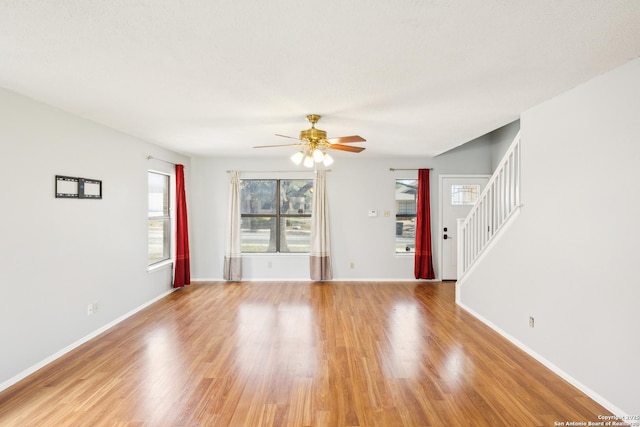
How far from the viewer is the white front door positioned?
605 centimetres

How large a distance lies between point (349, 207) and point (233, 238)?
7.38 ft

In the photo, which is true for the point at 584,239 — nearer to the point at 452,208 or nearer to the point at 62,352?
the point at 452,208

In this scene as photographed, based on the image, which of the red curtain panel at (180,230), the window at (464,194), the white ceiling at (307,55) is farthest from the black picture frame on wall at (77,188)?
the window at (464,194)

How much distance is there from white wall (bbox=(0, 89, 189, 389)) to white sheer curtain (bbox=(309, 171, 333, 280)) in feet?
9.48

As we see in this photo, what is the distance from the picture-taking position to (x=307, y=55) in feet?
6.57

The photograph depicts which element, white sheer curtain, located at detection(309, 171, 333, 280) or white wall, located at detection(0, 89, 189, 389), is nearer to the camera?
white wall, located at detection(0, 89, 189, 389)

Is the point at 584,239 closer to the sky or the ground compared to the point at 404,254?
closer to the sky

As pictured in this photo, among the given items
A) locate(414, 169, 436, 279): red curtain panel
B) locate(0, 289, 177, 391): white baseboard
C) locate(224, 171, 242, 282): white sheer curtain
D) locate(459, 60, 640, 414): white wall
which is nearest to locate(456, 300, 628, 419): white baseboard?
locate(459, 60, 640, 414): white wall

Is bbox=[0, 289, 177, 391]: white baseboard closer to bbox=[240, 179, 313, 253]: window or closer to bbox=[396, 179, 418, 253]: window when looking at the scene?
bbox=[240, 179, 313, 253]: window

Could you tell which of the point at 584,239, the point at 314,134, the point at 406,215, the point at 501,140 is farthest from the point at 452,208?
the point at 314,134

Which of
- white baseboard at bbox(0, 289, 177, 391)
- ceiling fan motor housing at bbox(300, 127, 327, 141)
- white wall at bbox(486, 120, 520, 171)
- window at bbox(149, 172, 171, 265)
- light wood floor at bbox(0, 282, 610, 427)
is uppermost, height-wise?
white wall at bbox(486, 120, 520, 171)

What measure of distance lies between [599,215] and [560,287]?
0.72 m

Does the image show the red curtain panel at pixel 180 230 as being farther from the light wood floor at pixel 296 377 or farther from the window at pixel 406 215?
the window at pixel 406 215

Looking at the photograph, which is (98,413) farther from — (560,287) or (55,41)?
(560,287)
